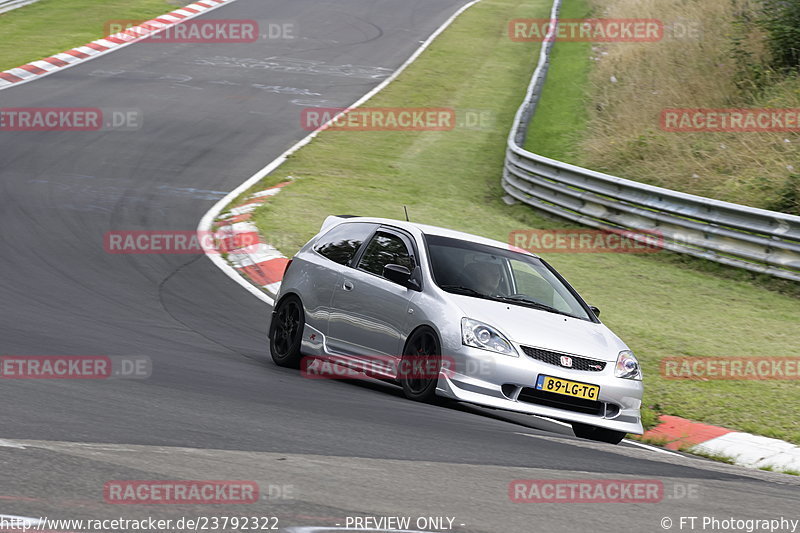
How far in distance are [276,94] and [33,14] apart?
42.8ft

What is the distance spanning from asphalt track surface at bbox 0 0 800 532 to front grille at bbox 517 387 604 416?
30 centimetres

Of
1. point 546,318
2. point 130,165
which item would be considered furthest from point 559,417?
point 130,165

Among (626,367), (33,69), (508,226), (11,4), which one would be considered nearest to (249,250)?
(508,226)

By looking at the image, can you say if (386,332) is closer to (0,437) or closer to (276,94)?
(0,437)

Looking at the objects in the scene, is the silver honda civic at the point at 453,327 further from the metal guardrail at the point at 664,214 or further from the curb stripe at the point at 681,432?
the metal guardrail at the point at 664,214

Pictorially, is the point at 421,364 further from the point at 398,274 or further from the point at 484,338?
the point at 398,274

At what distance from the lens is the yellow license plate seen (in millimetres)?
8422

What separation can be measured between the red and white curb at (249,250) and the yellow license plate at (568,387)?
19.5 ft

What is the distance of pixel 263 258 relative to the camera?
1534 centimetres

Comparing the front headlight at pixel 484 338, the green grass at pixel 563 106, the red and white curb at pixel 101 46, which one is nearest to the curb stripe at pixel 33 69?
the red and white curb at pixel 101 46

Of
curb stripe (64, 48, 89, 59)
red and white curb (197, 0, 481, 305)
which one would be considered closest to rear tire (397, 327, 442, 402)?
red and white curb (197, 0, 481, 305)

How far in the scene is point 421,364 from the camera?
8820 millimetres

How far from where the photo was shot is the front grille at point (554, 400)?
8.45 metres

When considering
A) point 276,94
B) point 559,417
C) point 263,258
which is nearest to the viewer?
point 559,417
